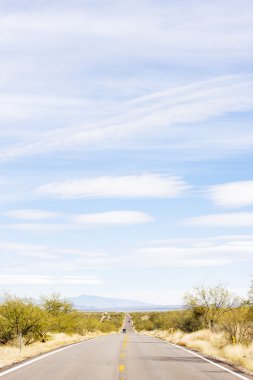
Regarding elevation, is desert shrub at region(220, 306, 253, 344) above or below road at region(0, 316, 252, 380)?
above

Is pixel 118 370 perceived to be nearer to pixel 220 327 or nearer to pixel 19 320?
pixel 19 320

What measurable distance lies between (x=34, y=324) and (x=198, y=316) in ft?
64.6

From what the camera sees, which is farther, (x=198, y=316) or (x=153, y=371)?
(x=198, y=316)

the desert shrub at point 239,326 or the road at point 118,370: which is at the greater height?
the desert shrub at point 239,326

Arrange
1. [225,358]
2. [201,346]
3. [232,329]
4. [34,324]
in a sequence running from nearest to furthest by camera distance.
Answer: [225,358] < [201,346] < [232,329] < [34,324]

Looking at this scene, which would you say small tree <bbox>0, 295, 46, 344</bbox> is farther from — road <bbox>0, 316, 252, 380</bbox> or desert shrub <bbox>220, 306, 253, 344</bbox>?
road <bbox>0, 316, 252, 380</bbox>

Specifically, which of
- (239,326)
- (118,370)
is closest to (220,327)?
(239,326)

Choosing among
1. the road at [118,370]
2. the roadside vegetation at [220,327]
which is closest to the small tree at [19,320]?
the roadside vegetation at [220,327]

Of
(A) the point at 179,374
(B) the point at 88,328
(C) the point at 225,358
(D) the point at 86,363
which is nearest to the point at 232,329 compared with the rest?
(C) the point at 225,358

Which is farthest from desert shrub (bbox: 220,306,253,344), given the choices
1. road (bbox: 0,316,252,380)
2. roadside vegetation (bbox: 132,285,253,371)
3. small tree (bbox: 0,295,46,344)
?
small tree (bbox: 0,295,46,344)

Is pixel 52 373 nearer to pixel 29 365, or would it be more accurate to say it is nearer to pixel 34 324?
pixel 29 365

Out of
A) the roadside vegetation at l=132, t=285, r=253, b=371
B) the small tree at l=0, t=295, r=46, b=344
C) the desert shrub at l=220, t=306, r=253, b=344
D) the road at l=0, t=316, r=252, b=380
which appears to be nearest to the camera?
the road at l=0, t=316, r=252, b=380

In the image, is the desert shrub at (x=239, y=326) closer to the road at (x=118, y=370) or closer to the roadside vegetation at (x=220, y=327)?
the roadside vegetation at (x=220, y=327)

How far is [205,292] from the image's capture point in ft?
153
